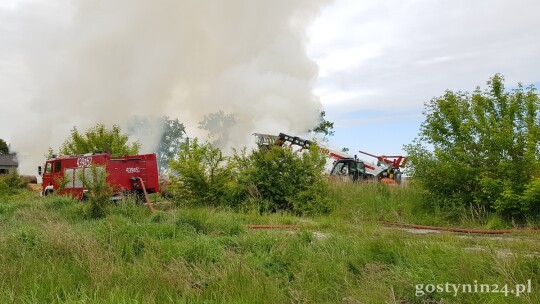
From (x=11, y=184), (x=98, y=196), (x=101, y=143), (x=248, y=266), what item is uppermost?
(x=101, y=143)

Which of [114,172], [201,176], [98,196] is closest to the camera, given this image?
[98,196]

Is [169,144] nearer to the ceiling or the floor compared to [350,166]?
nearer to the ceiling

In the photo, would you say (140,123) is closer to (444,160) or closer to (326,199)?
(326,199)

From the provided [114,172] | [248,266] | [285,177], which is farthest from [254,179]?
[248,266]

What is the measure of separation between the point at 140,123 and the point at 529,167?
32.7 meters

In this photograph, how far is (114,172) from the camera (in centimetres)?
1803

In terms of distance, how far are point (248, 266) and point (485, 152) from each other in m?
7.99

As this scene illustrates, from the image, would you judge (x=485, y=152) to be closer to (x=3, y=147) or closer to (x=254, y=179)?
(x=254, y=179)

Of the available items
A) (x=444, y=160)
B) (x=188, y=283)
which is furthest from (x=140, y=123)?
(x=188, y=283)

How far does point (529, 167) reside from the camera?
35.5ft

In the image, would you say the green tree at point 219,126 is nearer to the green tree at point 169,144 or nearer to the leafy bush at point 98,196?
the green tree at point 169,144

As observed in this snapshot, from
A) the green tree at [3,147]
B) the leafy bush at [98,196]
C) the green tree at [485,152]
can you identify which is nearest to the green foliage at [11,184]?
the leafy bush at [98,196]

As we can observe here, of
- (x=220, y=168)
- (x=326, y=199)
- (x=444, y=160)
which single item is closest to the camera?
(x=444, y=160)

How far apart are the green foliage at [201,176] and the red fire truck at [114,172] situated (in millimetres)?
2689
